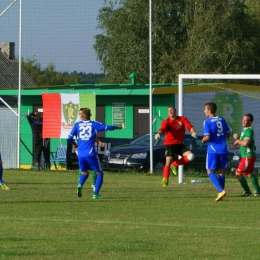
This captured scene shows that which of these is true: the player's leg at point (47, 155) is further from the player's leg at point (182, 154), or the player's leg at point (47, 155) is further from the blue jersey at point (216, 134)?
the blue jersey at point (216, 134)

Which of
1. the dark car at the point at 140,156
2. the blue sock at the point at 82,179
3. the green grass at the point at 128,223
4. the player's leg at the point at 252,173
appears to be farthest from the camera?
the dark car at the point at 140,156

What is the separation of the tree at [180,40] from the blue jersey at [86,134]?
2411 centimetres

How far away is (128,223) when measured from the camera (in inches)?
515

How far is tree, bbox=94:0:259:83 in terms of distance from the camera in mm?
43188

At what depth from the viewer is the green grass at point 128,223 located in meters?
10.1

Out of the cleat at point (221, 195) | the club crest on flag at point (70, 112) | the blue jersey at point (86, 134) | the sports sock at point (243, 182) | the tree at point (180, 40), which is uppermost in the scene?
the tree at point (180, 40)

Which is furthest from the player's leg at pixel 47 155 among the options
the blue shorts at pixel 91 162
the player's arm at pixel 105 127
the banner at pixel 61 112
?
the player's arm at pixel 105 127

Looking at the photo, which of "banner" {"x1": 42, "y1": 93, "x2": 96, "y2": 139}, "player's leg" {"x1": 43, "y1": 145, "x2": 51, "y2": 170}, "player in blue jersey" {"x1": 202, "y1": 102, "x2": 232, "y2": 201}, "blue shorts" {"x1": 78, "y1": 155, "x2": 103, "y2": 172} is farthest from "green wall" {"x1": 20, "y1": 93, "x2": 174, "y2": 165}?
"blue shorts" {"x1": 78, "y1": 155, "x2": 103, "y2": 172}

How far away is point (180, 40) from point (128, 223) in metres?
34.6

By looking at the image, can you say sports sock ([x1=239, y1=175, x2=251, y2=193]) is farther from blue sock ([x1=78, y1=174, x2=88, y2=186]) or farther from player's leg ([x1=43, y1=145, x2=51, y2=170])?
player's leg ([x1=43, y1=145, x2=51, y2=170])

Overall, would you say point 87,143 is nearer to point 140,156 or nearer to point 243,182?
point 243,182

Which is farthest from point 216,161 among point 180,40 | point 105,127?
point 180,40

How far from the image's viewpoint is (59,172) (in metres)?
28.0

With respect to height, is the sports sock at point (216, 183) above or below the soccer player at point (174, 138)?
below
